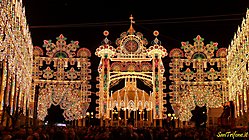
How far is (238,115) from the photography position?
30.2 m

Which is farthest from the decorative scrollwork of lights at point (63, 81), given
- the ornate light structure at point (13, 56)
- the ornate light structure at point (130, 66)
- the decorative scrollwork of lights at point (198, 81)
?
the decorative scrollwork of lights at point (198, 81)

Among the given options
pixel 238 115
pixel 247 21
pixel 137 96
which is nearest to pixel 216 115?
pixel 238 115

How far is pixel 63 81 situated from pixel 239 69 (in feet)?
48.7

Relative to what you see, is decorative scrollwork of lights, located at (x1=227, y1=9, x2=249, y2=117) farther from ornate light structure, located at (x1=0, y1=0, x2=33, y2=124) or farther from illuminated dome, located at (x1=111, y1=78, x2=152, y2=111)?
ornate light structure, located at (x1=0, y1=0, x2=33, y2=124)

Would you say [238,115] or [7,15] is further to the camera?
[238,115]

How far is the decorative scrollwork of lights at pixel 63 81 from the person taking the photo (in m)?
33.2

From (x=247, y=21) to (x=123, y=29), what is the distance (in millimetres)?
17549

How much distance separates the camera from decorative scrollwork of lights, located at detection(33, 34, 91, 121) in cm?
3325

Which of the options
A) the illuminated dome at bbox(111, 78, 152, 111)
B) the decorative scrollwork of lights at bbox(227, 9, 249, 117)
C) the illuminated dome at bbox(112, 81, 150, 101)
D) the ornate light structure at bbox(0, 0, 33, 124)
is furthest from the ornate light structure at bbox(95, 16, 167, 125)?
the ornate light structure at bbox(0, 0, 33, 124)

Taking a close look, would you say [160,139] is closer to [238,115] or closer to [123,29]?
[238,115]

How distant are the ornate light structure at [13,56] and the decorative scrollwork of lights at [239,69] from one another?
14.6 meters

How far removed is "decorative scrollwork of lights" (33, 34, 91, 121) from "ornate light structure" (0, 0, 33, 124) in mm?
2733

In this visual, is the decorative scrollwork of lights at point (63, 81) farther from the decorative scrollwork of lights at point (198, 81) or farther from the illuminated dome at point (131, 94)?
the decorative scrollwork of lights at point (198, 81)

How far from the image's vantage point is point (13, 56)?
23.1m
